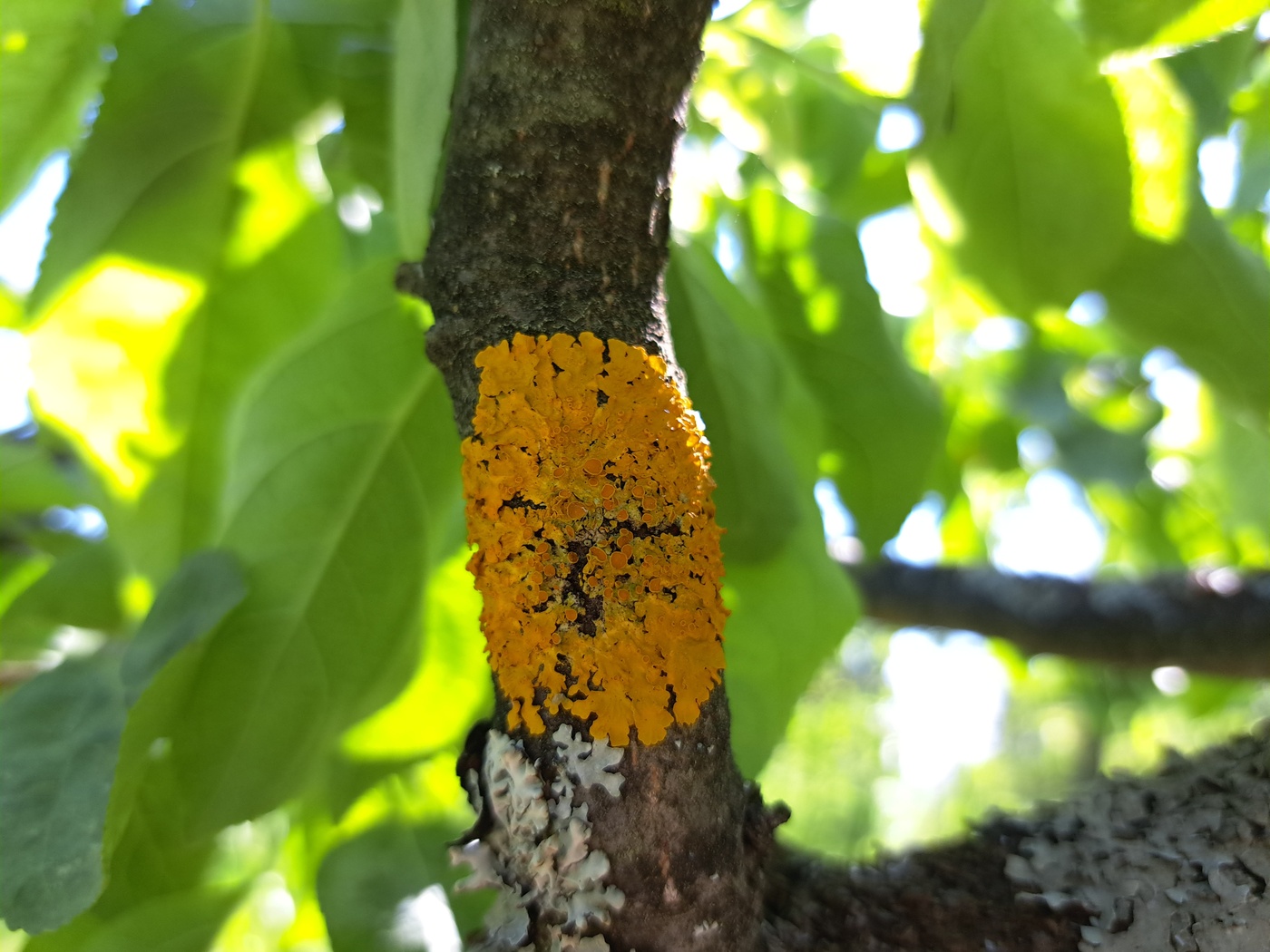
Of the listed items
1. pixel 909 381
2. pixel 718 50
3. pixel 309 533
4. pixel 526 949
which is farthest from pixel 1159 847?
pixel 718 50

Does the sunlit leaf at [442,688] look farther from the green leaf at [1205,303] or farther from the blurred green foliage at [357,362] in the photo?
the green leaf at [1205,303]

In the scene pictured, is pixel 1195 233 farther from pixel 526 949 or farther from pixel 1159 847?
pixel 526 949

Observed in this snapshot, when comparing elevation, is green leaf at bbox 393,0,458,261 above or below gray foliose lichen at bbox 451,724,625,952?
above

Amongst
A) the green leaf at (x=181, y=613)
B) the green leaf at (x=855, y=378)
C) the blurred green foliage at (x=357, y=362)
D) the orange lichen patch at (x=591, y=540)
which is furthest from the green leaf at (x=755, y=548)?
the green leaf at (x=181, y=613)

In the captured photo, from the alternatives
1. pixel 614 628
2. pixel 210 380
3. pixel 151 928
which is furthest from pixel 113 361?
pixel 614 628

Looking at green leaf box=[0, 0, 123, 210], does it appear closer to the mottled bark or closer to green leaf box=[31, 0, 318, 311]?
green leaf box=[31, 0, 318, 311]

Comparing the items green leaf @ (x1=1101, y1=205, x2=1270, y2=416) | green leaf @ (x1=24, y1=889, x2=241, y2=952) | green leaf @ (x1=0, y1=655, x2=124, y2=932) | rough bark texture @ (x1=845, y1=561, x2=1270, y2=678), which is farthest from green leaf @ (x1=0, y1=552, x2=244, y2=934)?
rough bark texture @ (x1=845, y1=561, x2=1270, y2=678)
